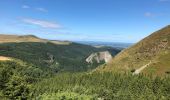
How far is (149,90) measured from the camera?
156500 mm

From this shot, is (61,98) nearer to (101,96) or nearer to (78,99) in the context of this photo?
(78,99)

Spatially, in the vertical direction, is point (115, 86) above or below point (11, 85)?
below

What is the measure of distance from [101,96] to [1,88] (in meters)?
95.5

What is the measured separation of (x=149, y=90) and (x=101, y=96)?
27.6 m

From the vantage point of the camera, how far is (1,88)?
7725 centimetres

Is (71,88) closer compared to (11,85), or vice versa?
(11,85)

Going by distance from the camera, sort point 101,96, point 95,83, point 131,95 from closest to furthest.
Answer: point 131,95 → point 101,96 → point 95,83

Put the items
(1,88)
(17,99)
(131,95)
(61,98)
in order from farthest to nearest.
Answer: (131,95) → (61,98) → (1,88) → (17,99)

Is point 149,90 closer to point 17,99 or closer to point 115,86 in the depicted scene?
point 115,86

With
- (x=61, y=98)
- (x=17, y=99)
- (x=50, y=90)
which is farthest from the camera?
(x=50, y=90)

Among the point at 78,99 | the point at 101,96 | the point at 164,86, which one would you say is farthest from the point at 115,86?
the point at 78,99

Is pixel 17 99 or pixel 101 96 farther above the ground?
pixel 17 99

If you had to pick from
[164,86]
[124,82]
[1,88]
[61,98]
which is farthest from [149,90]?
[1,88]

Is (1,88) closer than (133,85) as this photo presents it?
Yes
